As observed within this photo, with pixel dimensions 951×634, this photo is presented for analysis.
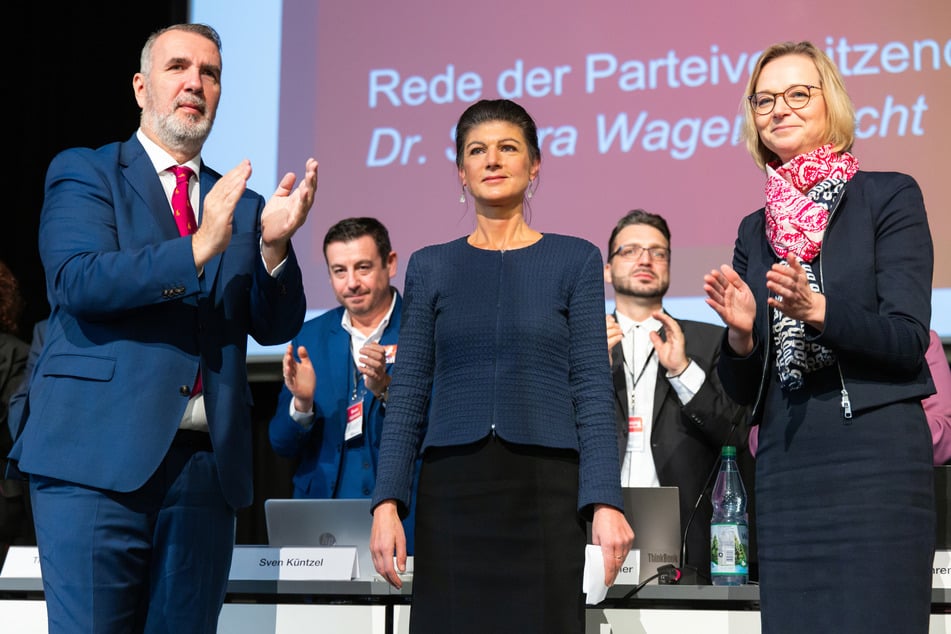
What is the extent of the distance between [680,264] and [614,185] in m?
0.42

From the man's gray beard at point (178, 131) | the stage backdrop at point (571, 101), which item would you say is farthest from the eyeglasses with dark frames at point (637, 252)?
the man's gray beard at point (178, 131)

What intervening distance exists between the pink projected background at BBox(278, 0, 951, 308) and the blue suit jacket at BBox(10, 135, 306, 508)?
2.31 m

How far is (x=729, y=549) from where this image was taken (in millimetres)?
2549

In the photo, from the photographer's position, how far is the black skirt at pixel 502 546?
1.97m

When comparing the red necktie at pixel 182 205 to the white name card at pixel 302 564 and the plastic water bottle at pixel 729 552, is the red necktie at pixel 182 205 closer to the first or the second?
the white name card at pixel 302 564

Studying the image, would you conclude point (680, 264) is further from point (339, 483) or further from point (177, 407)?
point (177, 407)

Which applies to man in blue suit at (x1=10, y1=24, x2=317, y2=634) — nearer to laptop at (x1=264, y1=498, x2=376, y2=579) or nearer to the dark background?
laptop at (x1=264, y1=498, x2=376, y2=579)

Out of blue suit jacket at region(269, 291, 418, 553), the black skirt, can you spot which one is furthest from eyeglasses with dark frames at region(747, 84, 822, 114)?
blue suit jacket at region(269, 291, 418, 553)

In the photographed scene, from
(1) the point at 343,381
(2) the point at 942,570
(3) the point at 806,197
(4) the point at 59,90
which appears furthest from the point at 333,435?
(4) the point at 59,90

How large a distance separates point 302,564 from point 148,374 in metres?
0.75

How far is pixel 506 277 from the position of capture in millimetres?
2135

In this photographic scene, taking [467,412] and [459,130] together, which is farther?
[459,130]

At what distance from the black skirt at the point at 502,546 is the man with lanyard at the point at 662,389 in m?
1.13

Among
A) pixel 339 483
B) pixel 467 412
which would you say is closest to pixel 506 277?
pixel 467 412
